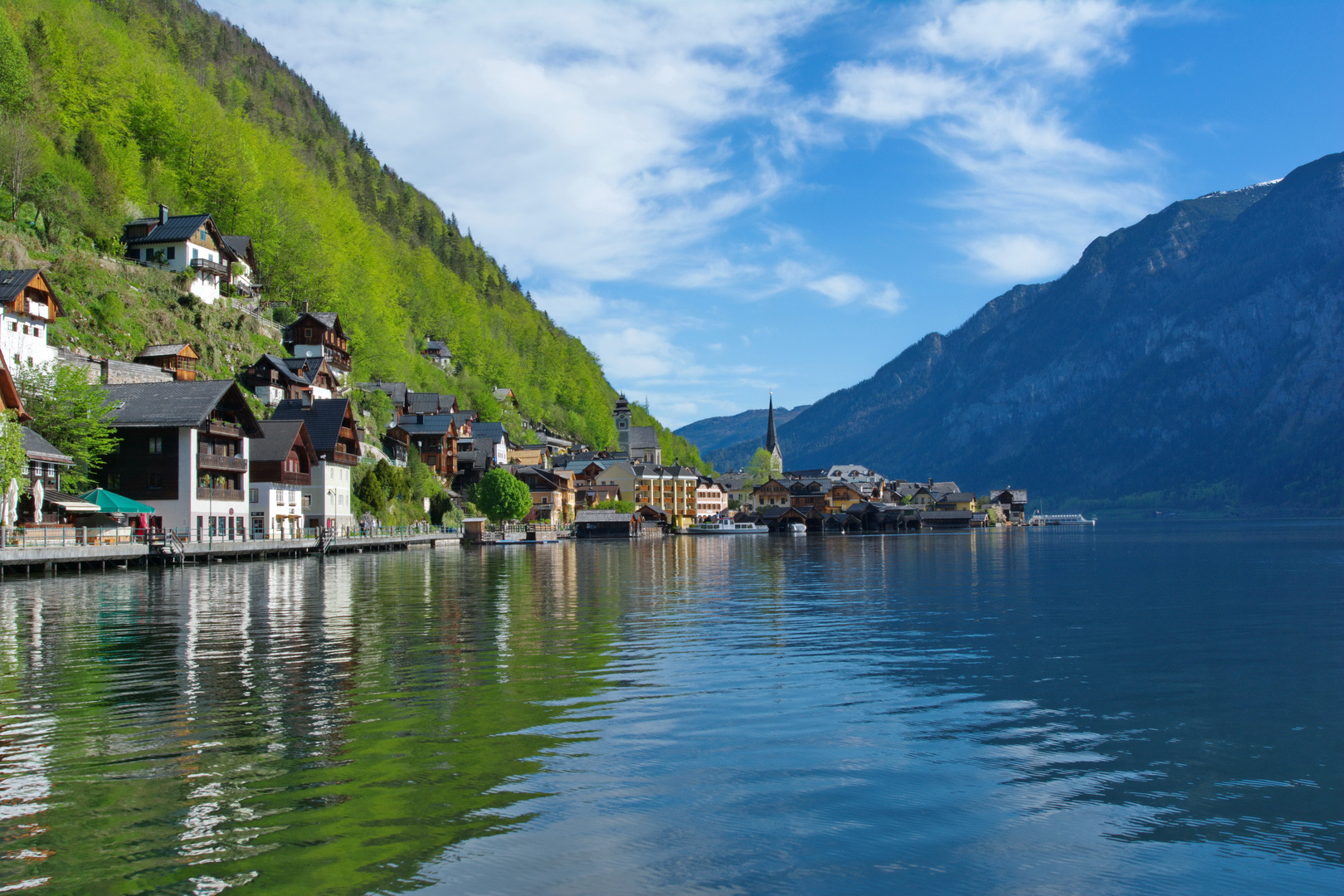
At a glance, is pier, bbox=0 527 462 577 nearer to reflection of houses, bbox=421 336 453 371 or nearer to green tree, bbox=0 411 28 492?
green tree, bbox=0 411 28 492

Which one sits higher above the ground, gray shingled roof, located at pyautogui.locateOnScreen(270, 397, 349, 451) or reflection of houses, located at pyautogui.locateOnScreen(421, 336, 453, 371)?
reflection of houses, located at pyautogui.locateOnScreen(421, 336, 453, 371)

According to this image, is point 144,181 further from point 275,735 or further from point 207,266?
point 275,735

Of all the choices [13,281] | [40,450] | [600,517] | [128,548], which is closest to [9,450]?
[40,450]

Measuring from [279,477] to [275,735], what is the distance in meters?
68.9

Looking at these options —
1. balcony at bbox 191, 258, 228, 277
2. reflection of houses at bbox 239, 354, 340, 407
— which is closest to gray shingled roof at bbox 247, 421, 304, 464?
reflection of houses at bbox 239, 354, 340, 407

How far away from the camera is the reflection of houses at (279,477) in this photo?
7819cm

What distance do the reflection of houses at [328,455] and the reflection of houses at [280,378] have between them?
3.05 m

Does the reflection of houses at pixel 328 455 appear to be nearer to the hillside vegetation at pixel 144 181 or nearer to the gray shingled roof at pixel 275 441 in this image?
the gray shingled roof at pixel 275 441

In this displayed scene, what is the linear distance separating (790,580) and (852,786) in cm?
4090

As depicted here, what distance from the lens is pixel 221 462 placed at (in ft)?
224

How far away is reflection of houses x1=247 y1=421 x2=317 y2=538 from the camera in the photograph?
78.2 metres

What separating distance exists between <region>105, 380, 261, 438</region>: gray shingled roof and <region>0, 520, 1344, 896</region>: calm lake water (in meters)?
33.5

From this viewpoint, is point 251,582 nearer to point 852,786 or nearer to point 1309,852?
point 852,786

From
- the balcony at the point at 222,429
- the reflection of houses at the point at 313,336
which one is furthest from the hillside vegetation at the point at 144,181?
the balcony at the point at 222,429
